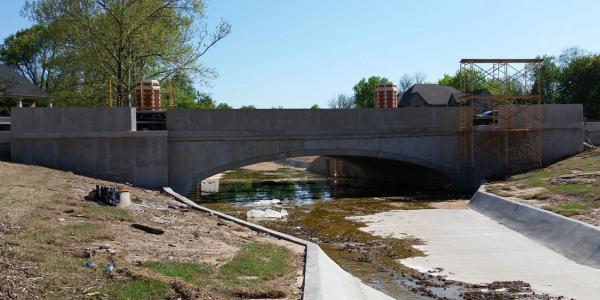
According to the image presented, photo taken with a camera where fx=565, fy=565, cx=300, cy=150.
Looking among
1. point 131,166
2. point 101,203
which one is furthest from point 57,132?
point 101,203

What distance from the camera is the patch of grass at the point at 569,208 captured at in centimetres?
1678

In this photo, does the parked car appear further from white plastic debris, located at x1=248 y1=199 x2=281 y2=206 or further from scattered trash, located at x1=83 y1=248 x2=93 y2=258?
scattered trash, located at x1=83 y1=248 x2=93 y2=258

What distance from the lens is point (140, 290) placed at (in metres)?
7.35

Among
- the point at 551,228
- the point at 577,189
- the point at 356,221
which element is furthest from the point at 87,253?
the point at 577,189

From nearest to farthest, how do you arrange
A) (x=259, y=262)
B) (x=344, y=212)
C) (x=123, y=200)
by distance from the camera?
1. (x=259, y=262)
2. (x=123, y=200)
3. (x=344, y=212)

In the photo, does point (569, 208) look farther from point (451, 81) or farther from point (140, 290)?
point (451, 81)

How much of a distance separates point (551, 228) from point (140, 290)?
13.0 m

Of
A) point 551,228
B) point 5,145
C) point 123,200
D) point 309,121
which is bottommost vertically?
point 551,228

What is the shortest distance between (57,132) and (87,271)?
52.5 feet

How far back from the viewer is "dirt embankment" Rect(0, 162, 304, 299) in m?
7.30

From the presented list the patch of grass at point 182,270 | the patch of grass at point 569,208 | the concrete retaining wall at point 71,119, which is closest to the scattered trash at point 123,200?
the patch of grass at point 182,270

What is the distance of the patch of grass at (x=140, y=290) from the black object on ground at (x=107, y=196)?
8.15m

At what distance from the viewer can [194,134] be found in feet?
83.6

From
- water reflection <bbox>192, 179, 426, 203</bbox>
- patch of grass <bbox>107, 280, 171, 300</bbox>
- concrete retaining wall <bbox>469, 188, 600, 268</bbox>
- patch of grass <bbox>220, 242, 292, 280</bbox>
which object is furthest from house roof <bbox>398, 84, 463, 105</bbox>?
patch of grass <bbox>107, 280, 171, 300</bbox>
